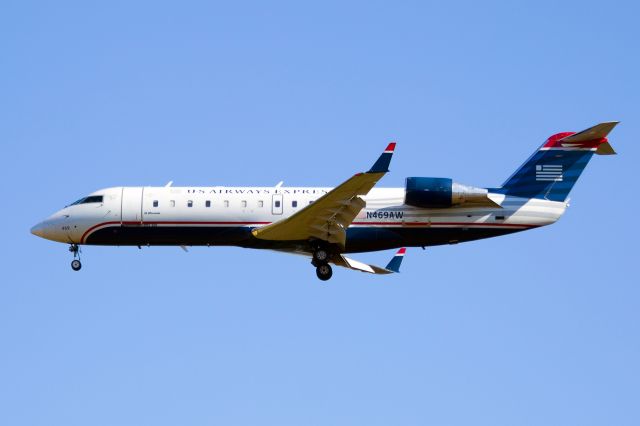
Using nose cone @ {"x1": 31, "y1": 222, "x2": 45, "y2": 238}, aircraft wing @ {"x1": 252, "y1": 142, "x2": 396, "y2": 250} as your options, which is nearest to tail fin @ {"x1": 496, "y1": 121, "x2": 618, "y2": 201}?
aircraft wing @ {"x1": 252, "y1": 142, "x2": 396, "y2": 250}

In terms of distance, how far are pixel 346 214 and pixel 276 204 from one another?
286 centimetres

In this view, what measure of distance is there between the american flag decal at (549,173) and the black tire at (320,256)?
754cm

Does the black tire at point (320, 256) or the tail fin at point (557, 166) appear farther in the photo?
the tail fin at point (557, 166)

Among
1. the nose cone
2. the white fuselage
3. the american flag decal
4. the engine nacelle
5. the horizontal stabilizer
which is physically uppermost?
the horizontal stabilizer

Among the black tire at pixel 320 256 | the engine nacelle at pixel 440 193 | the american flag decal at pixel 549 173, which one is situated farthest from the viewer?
the american flag decal at pixel 549 173

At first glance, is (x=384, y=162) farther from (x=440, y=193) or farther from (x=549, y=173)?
(x=549, y=173)

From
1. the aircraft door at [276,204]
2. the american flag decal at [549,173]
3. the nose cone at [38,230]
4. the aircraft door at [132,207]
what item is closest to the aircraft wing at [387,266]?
the aircraft door at [276,204]

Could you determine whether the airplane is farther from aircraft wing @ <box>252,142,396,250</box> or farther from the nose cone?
the nose cone

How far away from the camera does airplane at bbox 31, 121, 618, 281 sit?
1704 inches

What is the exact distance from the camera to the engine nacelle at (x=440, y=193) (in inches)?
1693

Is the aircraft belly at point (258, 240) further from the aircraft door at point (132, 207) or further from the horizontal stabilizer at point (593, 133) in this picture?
the horizontal stabilizer at point (593, 133)

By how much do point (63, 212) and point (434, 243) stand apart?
12.8 meters

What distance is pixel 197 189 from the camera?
147 ft

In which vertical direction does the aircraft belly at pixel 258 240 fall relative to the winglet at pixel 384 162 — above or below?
below
